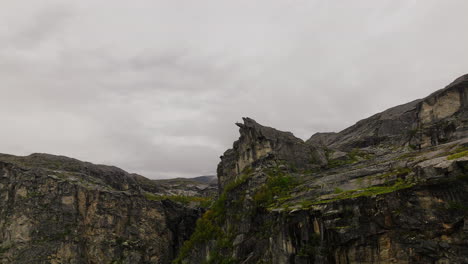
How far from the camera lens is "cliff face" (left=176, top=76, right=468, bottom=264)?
2697 centimetres

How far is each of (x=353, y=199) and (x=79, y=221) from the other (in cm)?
7494

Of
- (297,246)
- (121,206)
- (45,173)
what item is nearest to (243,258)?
(297,246)

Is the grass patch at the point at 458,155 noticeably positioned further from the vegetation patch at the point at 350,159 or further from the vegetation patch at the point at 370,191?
the vegetation patch at the point at 350,159

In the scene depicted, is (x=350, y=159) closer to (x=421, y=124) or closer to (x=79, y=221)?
(x=421, y=124)

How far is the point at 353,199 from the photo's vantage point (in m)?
30.9

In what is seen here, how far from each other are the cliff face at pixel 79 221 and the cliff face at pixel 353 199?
102 feet

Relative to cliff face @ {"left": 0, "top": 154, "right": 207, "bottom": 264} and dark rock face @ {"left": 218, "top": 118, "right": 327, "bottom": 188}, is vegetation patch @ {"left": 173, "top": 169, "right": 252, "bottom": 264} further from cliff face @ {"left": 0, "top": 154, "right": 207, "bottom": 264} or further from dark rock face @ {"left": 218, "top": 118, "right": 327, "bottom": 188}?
cliff face @ {"left": 0, "top": 154, "right": 207, "bottom": 264}

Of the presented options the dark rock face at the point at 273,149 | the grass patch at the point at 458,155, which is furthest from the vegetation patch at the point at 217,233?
the grass patch at the point at 458,155

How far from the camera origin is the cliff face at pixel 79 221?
7650 cm

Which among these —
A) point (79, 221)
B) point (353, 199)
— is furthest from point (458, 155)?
→ point (79, 221)

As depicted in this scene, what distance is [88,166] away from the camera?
105938mm

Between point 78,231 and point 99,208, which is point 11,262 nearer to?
point 78,231

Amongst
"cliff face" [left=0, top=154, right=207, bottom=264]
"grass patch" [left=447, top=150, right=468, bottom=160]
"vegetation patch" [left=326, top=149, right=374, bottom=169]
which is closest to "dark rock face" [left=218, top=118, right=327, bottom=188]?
"vegetation patch" [left=326, top=149, right=374, bottom=169]

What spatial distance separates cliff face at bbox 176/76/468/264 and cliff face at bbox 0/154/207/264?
31036 millimetres
